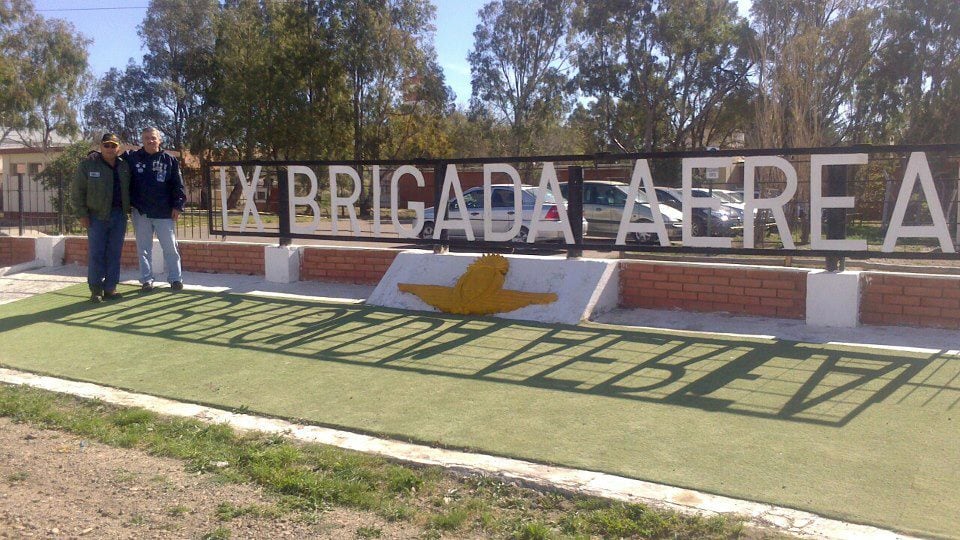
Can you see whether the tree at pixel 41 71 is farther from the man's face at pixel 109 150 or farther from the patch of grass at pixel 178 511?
the patch of grass at pixel 178 511

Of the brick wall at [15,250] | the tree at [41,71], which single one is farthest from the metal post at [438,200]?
the tree at [41,71]

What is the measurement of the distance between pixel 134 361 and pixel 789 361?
17.0 feet

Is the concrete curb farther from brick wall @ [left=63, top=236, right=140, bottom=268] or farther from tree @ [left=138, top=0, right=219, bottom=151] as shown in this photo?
tree @ [left=138, top=0, right=219, bottom=151]

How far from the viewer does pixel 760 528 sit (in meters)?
3.39

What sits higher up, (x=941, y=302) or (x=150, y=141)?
(x=150, y=141)

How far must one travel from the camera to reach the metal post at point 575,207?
814cm

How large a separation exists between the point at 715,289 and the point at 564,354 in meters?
2.12

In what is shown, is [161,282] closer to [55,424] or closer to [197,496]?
[55,424]

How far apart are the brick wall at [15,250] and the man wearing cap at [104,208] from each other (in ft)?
12.9

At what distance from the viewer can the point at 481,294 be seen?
8.13m

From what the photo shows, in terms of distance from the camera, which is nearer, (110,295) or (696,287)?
(696,287)

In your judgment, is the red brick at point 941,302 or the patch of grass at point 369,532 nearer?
the patch of grass at point 369,532

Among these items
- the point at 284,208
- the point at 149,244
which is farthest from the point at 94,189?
the point at 284,208

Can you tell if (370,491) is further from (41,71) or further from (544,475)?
(41,71)
